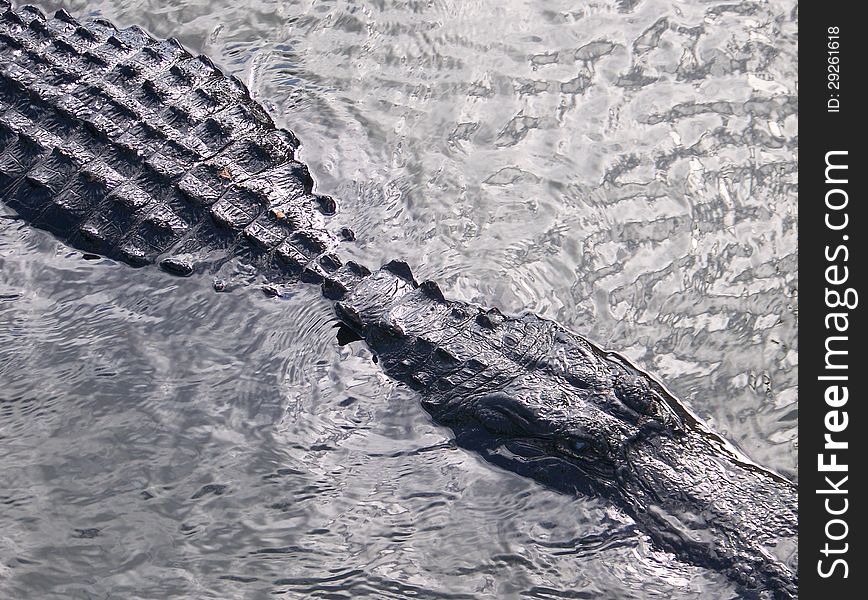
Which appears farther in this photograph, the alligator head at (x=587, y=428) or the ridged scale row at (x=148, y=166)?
the ridged scale row at (x=148, y=166)

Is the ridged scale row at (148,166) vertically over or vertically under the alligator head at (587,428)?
over

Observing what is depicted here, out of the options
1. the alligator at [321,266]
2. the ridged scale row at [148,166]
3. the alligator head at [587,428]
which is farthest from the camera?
the ridged scale row at [148,166]

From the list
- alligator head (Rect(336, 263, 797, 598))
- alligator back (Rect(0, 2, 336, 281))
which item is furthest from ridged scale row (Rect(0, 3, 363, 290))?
alligator head (Rect(336, 263, 797, 598))

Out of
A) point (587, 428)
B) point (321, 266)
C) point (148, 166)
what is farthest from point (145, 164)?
point (587, 428)

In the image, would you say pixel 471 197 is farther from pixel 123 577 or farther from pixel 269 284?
pixel 123 577

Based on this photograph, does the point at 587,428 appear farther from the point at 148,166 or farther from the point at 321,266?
the point at 148,166

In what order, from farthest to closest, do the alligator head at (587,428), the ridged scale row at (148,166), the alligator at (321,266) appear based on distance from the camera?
the ridged scale row at (148,166)
the alligator at (321,266)
the alligator head at (587,428)

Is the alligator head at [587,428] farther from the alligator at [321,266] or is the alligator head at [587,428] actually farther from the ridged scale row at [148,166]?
the ridged scale row at [148,166]

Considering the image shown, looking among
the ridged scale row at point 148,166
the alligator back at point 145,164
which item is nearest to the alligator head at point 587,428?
the ridged scale row at point 148,166
